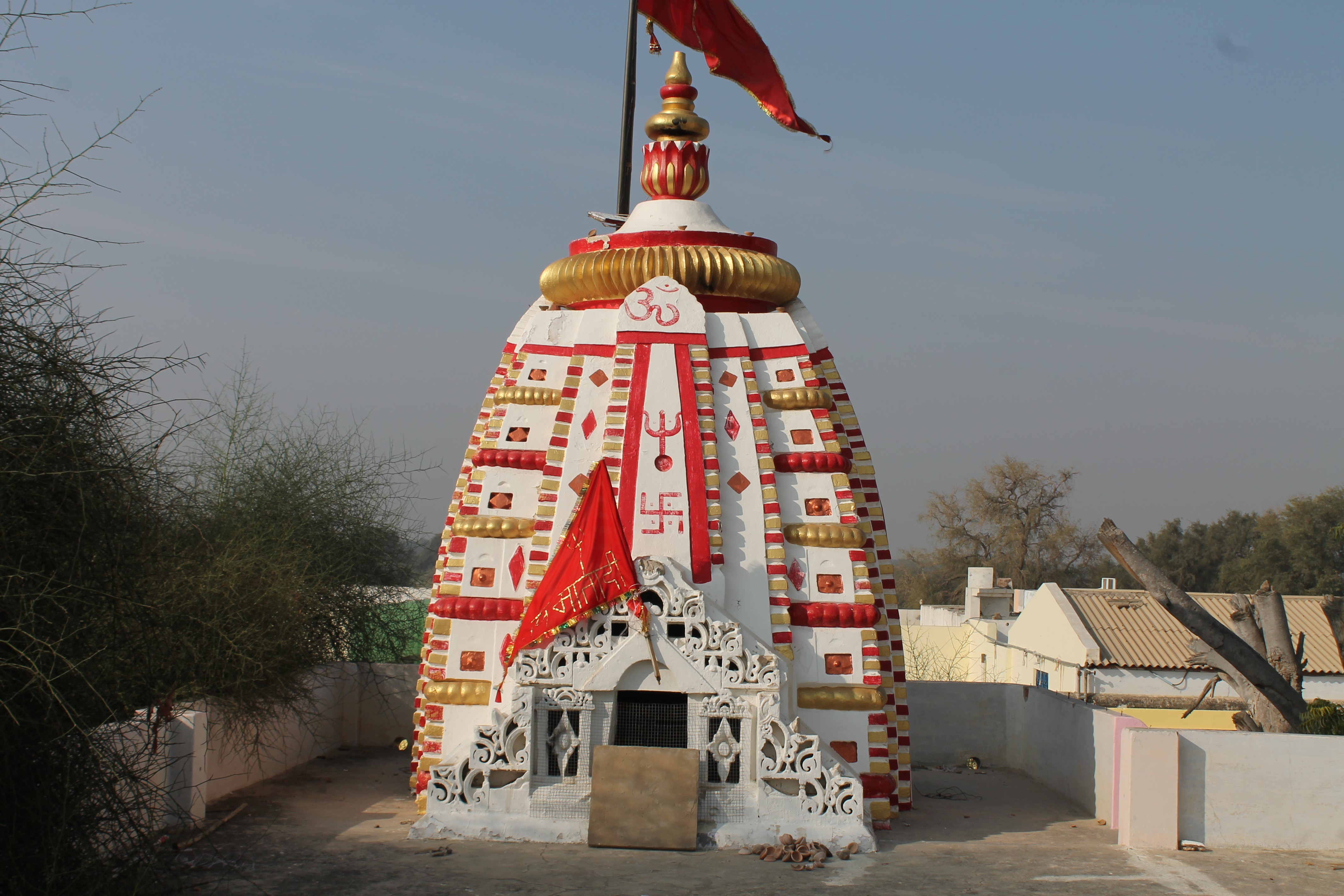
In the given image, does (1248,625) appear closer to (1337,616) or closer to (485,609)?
(1337,616)

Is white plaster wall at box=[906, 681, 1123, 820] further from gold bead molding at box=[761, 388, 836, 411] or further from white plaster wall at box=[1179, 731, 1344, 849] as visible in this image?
gold bead molding at box=[761, 388, 836, 411]

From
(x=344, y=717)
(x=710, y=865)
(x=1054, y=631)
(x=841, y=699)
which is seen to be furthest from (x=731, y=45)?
(x=1054, y=631)

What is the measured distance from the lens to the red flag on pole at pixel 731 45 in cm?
1252

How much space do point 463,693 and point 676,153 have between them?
5709 mm

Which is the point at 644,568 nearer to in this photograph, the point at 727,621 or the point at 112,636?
the point at 727,621

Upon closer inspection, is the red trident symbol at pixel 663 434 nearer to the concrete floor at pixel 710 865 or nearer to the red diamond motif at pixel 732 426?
the red diamond motif at pixel 732 426

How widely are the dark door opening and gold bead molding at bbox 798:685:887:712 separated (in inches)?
45.3

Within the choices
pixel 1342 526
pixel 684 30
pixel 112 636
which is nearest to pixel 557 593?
pixel 112 636

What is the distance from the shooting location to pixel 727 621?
9.59 meters

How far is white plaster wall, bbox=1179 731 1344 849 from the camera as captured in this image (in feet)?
32.0

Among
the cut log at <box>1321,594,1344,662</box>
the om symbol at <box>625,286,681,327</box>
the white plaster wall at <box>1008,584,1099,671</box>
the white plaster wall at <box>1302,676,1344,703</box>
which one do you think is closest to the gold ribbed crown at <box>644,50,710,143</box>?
the om symbol at <box>625,286,681,327</box>

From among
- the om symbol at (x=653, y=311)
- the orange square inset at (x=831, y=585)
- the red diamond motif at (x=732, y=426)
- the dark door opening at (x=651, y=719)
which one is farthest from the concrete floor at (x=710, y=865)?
the om symbol at (x=653, y=311)

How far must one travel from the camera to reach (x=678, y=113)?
1233cm

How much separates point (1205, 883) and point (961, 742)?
5535mm
